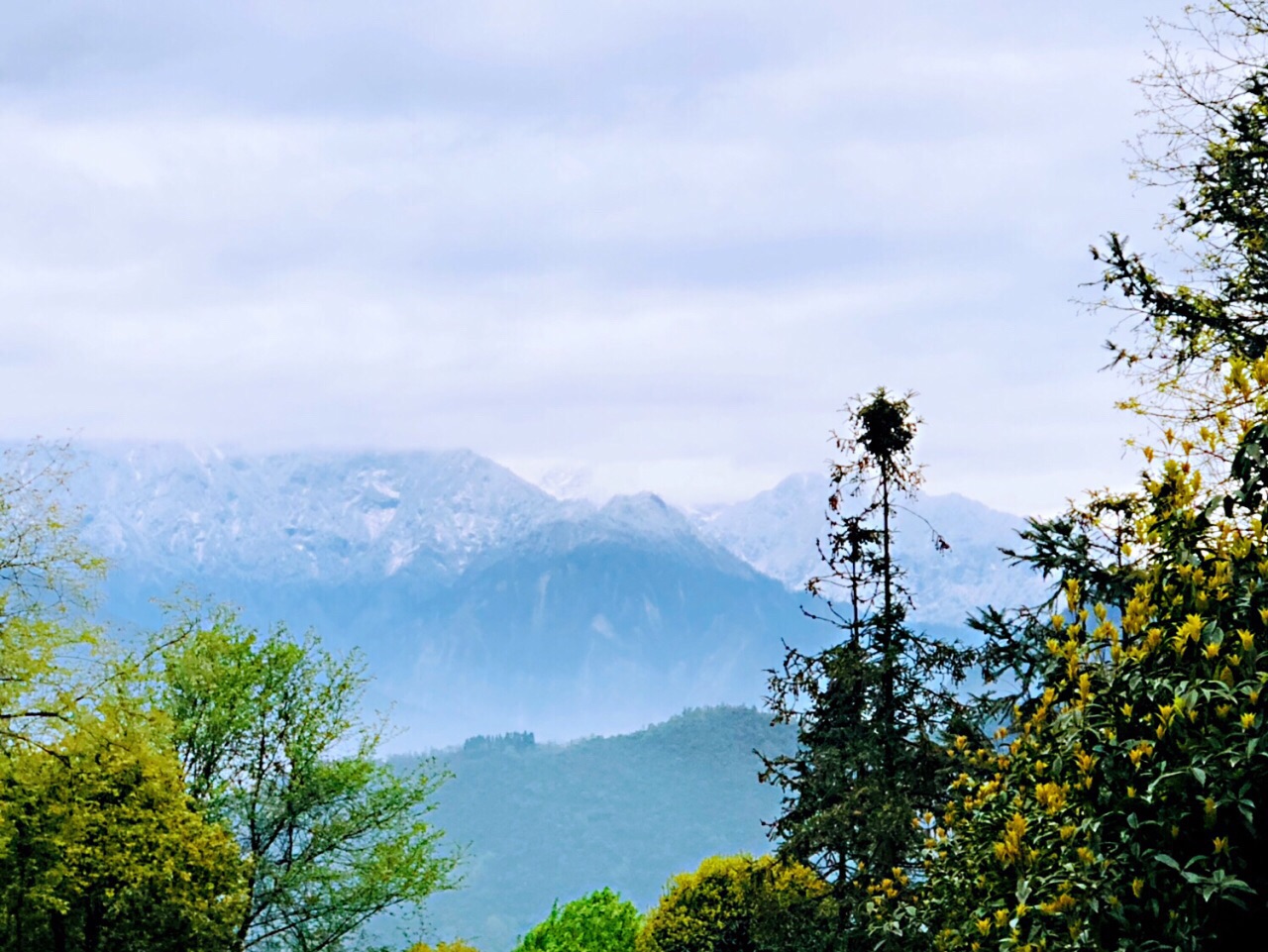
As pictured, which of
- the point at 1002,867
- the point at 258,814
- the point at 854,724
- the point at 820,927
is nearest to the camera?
the point at 1002,867

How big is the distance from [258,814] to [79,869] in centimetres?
764

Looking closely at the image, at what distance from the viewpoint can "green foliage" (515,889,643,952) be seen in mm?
47469

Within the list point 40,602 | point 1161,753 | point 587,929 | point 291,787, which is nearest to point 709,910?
point 587,929

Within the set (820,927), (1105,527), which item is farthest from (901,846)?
(1105,527)

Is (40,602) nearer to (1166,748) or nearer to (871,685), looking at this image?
(871,685)

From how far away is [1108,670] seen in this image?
6.65m

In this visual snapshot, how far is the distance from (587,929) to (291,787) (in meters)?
22.1

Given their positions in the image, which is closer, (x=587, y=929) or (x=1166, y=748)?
(x=1166, y=748)

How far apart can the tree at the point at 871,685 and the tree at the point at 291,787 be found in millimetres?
12221

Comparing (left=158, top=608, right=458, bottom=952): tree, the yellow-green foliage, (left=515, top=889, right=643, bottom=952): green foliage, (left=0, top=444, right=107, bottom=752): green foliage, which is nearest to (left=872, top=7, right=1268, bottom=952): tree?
→ the yellow-green foliage

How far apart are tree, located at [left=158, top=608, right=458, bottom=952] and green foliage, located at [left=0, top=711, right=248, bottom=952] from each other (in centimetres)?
392

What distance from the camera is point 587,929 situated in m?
48.7

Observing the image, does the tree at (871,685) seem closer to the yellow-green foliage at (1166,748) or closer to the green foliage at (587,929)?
the yellow-green foliage at (1166,748)

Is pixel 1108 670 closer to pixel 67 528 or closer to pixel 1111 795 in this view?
pixel 1111 795
